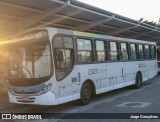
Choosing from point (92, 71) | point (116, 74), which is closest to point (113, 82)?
point (116, 74)

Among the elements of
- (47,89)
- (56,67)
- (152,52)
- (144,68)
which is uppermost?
(152,52)

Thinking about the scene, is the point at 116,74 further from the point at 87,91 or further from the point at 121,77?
the point at 87,91

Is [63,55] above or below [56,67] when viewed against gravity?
above

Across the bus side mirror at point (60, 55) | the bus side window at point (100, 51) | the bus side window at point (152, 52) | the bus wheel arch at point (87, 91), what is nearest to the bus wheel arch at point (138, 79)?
the bus side window at point (152, 52)

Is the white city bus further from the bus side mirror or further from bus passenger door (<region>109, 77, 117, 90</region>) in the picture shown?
bus passenger door (<region>109, 77, 117, 90</region>)

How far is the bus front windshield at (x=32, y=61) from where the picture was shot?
34.1 ft

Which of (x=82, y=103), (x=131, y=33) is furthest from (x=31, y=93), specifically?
(x=131, y=33)

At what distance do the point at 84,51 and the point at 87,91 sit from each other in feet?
5.05

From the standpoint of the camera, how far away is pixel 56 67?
10.5 metres

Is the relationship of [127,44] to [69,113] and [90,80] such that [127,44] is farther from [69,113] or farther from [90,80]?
[69,113]

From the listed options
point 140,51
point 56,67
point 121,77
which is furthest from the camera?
point 140,51

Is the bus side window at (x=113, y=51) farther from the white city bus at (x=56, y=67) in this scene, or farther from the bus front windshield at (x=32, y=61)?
the bus front windshield at (x=32, y=61)

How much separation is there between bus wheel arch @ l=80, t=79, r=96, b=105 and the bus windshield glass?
7.15 ft

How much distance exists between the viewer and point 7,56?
37.3 ft
